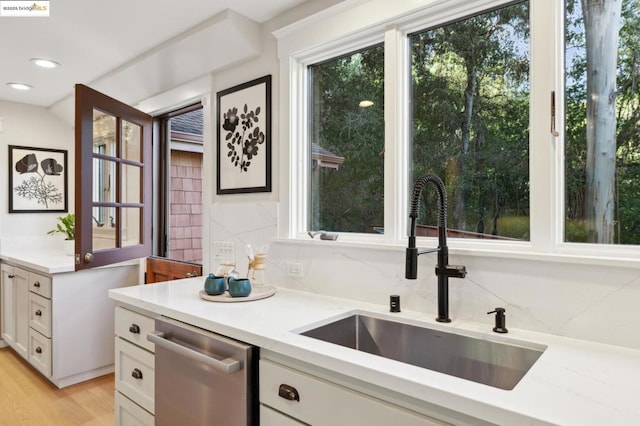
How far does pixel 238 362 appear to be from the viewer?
1.30 m

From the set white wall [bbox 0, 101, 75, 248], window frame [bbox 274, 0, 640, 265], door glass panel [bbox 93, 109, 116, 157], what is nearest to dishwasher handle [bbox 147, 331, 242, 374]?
window frame [bbox 274, 0, 640, 265]

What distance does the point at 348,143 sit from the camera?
6.56 ft

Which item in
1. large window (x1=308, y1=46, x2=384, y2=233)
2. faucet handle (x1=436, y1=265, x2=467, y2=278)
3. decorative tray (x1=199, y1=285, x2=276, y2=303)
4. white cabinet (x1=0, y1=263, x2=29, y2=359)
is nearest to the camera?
faucet handle (x1=436, y1=265, x2=467, y2=278)

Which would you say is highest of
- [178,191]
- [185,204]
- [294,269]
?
[178,191]

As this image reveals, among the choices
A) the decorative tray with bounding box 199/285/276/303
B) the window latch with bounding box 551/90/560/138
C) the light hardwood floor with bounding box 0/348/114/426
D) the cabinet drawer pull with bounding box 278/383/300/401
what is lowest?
the light hardwood floor with bounding box 0/348/114/426

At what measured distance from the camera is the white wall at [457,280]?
1203 mm

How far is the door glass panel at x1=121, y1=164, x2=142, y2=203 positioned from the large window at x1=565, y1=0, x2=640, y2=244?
2.73m

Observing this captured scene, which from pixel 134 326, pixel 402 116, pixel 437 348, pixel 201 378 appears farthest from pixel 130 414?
pixel 402 116

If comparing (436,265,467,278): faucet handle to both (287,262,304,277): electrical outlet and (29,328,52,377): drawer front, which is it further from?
(29,328,52,377): drawer front

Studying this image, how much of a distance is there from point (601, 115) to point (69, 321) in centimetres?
331

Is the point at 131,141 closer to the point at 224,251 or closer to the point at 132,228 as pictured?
the point at 132,228

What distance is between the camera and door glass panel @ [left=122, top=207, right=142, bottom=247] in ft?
9.82

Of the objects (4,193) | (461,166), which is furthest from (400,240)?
(4,193)

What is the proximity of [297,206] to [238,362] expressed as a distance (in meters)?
0.99
